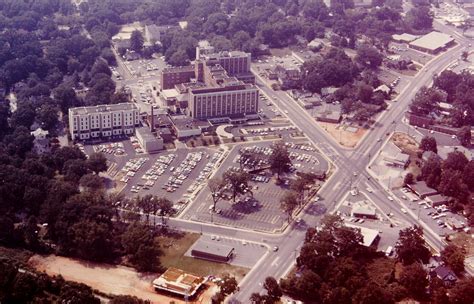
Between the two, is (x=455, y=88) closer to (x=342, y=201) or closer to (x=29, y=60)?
A: (x=342, y=201)

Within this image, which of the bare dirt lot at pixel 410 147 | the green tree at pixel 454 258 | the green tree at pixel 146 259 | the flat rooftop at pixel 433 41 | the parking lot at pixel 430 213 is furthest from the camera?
the flat rooftop at pixel 433 41

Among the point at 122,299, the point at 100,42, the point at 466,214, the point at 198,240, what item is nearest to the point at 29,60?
the point at 100,42

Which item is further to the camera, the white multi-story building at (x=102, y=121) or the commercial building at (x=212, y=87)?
the commercial building at (x=212, y=87)

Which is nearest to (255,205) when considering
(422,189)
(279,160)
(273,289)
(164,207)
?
(279,160)

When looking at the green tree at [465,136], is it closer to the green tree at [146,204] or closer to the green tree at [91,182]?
the green tree at [146,204]

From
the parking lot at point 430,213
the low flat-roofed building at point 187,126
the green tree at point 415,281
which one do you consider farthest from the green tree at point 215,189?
the green tree at point 415,281

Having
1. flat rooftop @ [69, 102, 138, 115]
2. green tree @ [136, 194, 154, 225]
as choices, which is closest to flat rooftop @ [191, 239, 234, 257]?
green tree @ [136, 194, 154, 225]

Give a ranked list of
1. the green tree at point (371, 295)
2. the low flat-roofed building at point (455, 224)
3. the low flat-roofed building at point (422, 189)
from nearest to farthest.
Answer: the green tree at point (371, 295) < the low flat-roofed building at point (455, 224) < the low flat-roofed building at point (422, 189)

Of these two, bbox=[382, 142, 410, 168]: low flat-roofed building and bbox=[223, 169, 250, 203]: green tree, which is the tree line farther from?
bbox=[382, 142, 410, 168]: low flat-roofed building
